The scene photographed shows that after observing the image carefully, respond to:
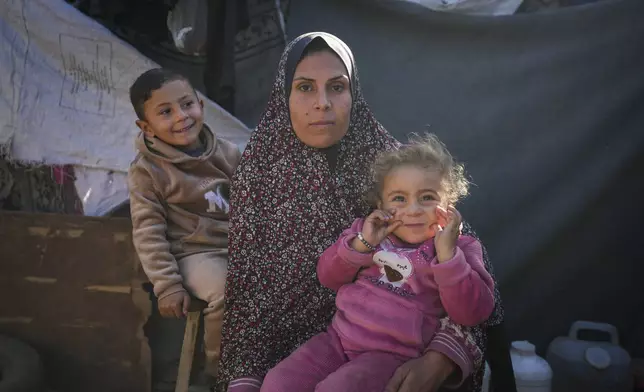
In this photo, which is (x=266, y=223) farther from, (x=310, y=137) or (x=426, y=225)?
(x=426, y=225)

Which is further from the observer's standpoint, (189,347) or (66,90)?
(66,90)

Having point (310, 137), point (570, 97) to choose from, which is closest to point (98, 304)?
point (310, 137)

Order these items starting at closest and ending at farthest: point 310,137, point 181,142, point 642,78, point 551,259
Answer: point 310,137, point 181,142, point 642,78, point 551,259

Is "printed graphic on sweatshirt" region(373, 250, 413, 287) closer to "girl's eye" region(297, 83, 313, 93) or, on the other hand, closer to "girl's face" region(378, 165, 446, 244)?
"girl's face" region(378, 165, 446, 244)

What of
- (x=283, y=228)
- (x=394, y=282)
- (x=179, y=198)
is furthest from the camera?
(x=179, y=198)

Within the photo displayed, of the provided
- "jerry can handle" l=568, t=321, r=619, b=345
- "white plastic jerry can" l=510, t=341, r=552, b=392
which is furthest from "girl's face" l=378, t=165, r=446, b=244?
"jerry can handle" l=568, t=321, r=619, b=345

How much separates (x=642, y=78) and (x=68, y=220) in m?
2.75

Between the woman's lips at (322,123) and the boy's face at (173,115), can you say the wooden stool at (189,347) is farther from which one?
the woman's lips at (322,123)

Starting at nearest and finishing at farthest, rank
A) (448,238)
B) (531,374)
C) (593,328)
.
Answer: (448,238), (531,374), (593,328)

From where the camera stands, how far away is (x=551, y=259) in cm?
310

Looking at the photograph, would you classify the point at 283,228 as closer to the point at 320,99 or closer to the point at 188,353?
the point at 320,99

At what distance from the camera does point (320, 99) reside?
5.94ft

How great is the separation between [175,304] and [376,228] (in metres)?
0.77

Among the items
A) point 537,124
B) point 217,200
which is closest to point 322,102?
point 217,200
